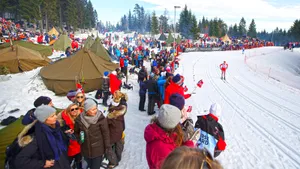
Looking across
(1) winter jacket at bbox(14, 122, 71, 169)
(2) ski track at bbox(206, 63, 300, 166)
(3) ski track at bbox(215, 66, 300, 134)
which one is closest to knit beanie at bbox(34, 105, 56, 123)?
(1) winter jacket at bbox(14, 122, 71, 169)

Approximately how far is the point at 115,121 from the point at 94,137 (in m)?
0.80

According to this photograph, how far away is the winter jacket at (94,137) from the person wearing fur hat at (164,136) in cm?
131

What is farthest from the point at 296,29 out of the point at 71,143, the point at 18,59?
the point at 71,143

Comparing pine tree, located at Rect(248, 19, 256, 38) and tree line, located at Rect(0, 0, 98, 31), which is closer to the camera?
tree line, located at Rect(0, 0, 98, 31)

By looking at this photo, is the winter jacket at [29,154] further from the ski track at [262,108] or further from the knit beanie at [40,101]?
the ski track at [262,108]

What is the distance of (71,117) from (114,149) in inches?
54.8

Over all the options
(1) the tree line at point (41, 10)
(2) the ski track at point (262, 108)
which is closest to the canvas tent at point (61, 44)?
(2) the ski track at point (262, 108)

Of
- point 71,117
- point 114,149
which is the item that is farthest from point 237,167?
point 71,117

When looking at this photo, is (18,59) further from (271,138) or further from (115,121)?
(271,138)

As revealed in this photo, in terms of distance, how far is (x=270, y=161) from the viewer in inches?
207

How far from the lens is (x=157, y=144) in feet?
8.24

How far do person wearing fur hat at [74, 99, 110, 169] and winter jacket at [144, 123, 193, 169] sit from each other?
1291 millimetres

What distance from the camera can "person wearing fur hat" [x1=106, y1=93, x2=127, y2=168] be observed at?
4.33 metres

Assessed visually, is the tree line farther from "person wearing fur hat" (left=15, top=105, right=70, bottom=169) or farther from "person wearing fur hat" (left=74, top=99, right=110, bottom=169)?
"person wearing fur hat" (left=15, top=105, right=70, bottom=169)
